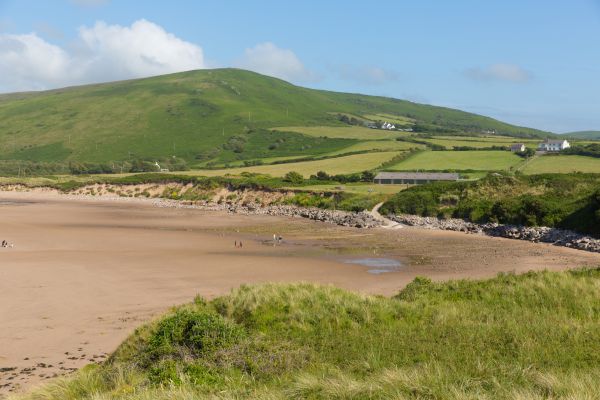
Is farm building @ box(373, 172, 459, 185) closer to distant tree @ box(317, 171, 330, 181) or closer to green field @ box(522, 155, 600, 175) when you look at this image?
distant tree @ box(317, 171, 330, 181)

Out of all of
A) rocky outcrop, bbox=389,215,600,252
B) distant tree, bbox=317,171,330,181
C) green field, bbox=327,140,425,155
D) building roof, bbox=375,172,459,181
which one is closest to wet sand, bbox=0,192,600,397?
rocky outcrop, bbox=389,215,600,252

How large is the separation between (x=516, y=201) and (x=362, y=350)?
160ft

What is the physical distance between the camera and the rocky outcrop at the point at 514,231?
4416 cm

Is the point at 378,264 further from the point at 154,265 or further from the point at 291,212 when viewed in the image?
the point at 291,212

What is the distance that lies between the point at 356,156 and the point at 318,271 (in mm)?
92679

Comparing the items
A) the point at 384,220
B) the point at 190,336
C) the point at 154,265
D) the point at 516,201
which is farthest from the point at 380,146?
the point at 190,336

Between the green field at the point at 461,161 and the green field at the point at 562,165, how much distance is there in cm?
410

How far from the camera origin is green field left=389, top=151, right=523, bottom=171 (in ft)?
323

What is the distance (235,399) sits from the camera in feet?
30.2

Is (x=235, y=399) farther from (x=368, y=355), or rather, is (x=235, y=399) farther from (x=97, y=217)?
(x=97, y=217)

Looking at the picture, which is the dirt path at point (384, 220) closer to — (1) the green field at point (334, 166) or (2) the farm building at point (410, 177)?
(2) the farm building at point (410, 177)

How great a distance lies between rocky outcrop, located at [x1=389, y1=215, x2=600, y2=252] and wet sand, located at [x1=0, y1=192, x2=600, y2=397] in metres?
2.11

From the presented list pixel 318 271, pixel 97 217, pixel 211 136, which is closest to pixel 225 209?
pixel 97 217

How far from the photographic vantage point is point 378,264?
1459 inches
